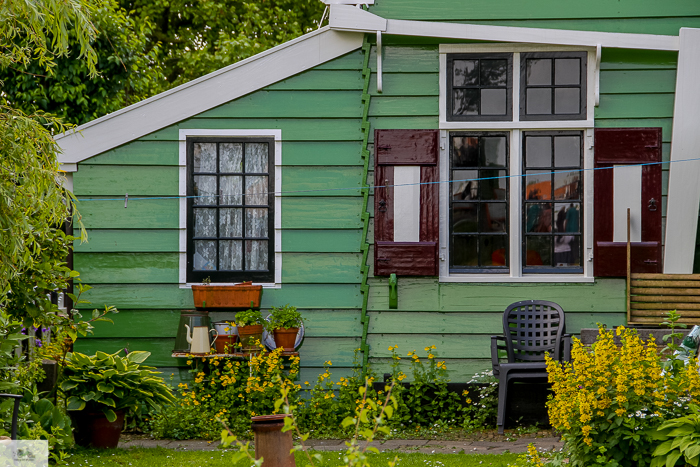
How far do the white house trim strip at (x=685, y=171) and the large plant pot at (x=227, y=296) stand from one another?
11.3 ft

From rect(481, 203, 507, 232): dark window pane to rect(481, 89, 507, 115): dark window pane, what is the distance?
31.3 inches

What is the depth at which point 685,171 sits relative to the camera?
231 inches

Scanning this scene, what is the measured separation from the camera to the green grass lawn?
462 centimetres

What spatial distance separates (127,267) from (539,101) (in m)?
3.77

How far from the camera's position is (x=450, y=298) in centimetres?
610

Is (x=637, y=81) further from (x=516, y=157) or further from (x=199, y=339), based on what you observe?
(x=199, y=339)

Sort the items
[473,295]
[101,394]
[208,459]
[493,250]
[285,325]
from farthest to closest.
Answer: [493,250]
[473,295]
[285,325]
[101,394]
[208,459]

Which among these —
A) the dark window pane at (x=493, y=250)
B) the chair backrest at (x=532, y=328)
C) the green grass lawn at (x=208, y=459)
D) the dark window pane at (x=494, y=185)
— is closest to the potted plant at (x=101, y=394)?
the green grass lawn at (x=208, y=459)

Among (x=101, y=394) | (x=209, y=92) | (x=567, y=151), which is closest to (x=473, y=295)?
(x=567, y=151)

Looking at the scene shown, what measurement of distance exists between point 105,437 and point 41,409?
0.69 m

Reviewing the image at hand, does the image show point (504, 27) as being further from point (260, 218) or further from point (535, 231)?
point (260, 218)

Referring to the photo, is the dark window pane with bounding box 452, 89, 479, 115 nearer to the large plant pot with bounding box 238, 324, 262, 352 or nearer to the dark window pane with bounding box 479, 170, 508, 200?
the dark window pane with bounding box 479, 170, 508, 200

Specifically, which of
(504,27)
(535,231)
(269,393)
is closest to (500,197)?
(535,231)

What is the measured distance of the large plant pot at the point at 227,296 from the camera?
600 centimetres
